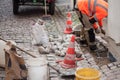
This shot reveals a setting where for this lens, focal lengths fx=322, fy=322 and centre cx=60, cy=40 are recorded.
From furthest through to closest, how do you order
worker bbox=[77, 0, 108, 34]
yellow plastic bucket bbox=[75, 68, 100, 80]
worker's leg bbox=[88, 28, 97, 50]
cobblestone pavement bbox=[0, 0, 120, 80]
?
worker's leg bbox=[88, 28, 97, 50] → worker bbox=[77, 0, 108, 34] → cobblestone pavement bbox=[0, 0, 120, 80] → yellow plastic bucket bbox=[75, 68, 100, 80]

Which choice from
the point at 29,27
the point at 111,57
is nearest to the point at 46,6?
the point at 29,27

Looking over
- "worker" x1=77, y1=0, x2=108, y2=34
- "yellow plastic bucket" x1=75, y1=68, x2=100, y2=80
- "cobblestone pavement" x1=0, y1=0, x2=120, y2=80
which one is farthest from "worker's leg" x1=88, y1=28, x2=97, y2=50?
"yellow plastic bucket" x1=75, y1=68, x2=100, y2=80

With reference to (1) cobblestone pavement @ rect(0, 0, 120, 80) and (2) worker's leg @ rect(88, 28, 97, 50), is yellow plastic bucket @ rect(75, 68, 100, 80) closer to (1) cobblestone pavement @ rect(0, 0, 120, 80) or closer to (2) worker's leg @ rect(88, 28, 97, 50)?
(1) cobblestone pavement @ rect(0, 0, 120, 80)

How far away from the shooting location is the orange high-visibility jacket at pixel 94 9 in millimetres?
8086

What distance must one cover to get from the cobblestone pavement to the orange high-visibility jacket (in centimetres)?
102

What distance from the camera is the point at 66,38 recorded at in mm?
9234

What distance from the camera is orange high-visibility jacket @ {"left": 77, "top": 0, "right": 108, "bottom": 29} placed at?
809cm

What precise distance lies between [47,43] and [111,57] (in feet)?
6.28

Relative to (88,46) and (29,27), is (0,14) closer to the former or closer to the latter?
(29,27)

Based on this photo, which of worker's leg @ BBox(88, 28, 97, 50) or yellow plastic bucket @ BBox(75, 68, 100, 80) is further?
worker's leg @ BBox(88, 28, 97, 50)

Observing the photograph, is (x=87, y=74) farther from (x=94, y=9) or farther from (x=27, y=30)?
(x=27, y=30)

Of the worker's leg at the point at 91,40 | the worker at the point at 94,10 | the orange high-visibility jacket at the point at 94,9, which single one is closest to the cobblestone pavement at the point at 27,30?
the worker's leg at the point at 91,40

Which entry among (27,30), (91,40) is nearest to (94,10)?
(91,40)

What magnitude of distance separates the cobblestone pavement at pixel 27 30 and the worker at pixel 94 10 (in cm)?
90
